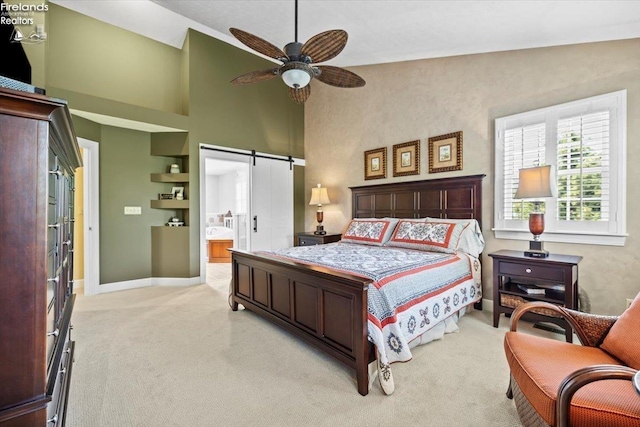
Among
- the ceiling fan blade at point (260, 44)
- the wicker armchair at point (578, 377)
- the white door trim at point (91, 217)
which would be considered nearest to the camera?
the wicker armchair at point (578, 377)

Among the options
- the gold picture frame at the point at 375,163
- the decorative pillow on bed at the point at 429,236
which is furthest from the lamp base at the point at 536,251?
the gold picture frame at the point at 375,163

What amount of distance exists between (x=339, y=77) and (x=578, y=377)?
263 centimetres

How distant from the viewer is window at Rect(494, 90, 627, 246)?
8.79ft

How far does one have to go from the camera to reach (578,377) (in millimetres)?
1049

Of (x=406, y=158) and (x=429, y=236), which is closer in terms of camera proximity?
(x=429, y=236)

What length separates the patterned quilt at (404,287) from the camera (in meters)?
1.99

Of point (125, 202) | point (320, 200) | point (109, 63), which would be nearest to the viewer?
point (109, 63)

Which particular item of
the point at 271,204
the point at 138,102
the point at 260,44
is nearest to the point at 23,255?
the point at 260,44

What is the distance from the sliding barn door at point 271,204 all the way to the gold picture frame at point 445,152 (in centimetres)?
282

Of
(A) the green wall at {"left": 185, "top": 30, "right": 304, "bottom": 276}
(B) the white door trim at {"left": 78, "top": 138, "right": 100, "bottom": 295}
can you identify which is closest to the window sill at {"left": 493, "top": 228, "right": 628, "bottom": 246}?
(A) the green wall at {"left": 185, "top": 30, "right": 304, "bottom": 276}

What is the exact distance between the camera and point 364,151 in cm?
484

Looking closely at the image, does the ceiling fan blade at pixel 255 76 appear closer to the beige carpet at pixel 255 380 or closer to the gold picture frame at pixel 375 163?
the gold picture frame at pixel 375 163

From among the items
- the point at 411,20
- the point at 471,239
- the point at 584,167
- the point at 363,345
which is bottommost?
the point at 363,345

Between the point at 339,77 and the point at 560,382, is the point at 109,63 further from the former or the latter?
the point at 560,382
